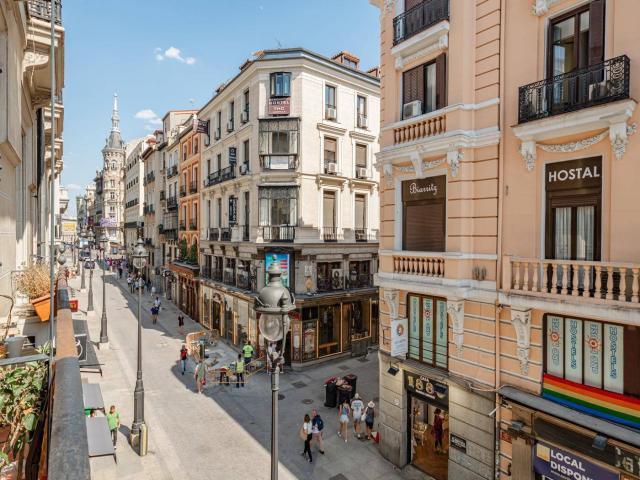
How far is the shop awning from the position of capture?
8008 millimetres

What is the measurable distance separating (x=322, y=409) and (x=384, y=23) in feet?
53.8

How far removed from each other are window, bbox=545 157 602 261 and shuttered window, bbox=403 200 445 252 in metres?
3.02

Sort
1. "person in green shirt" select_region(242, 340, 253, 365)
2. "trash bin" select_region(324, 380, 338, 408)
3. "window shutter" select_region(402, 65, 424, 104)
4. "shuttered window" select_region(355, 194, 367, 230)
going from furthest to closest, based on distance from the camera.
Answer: "shuttered window" select_region(355, 194, 367, 230) → "person in green shirt" select_region(242, 340, 253, 365) → "trash bin" select_region(324, 380, 338, 408) → "window shutter" select_region(402, 65, 424, 104)

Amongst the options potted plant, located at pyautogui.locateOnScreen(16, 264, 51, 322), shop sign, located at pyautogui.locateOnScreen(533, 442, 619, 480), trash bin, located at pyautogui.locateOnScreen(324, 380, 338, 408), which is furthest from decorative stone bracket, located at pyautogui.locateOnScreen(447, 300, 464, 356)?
potted plant, located at pyautogui.locateOnScreen(16, 264, 51, 322)

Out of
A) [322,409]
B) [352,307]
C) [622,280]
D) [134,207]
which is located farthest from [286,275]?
[134,207]

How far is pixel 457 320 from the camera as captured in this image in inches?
445

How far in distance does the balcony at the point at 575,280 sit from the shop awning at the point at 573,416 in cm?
263

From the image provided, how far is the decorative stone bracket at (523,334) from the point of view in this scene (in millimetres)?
9828

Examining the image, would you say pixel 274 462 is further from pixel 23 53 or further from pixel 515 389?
pixel 23 53

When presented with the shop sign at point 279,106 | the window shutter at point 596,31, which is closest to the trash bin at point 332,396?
the window shutter at point 596,31

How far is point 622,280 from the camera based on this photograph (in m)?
7.89

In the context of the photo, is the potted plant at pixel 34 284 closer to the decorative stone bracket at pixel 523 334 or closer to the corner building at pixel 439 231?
the corner building at pixel 439 231

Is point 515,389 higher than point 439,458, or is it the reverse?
point 515,389

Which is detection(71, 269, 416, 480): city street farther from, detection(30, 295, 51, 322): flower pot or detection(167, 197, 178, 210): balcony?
detection(167, 197, 178, 210): balcony
